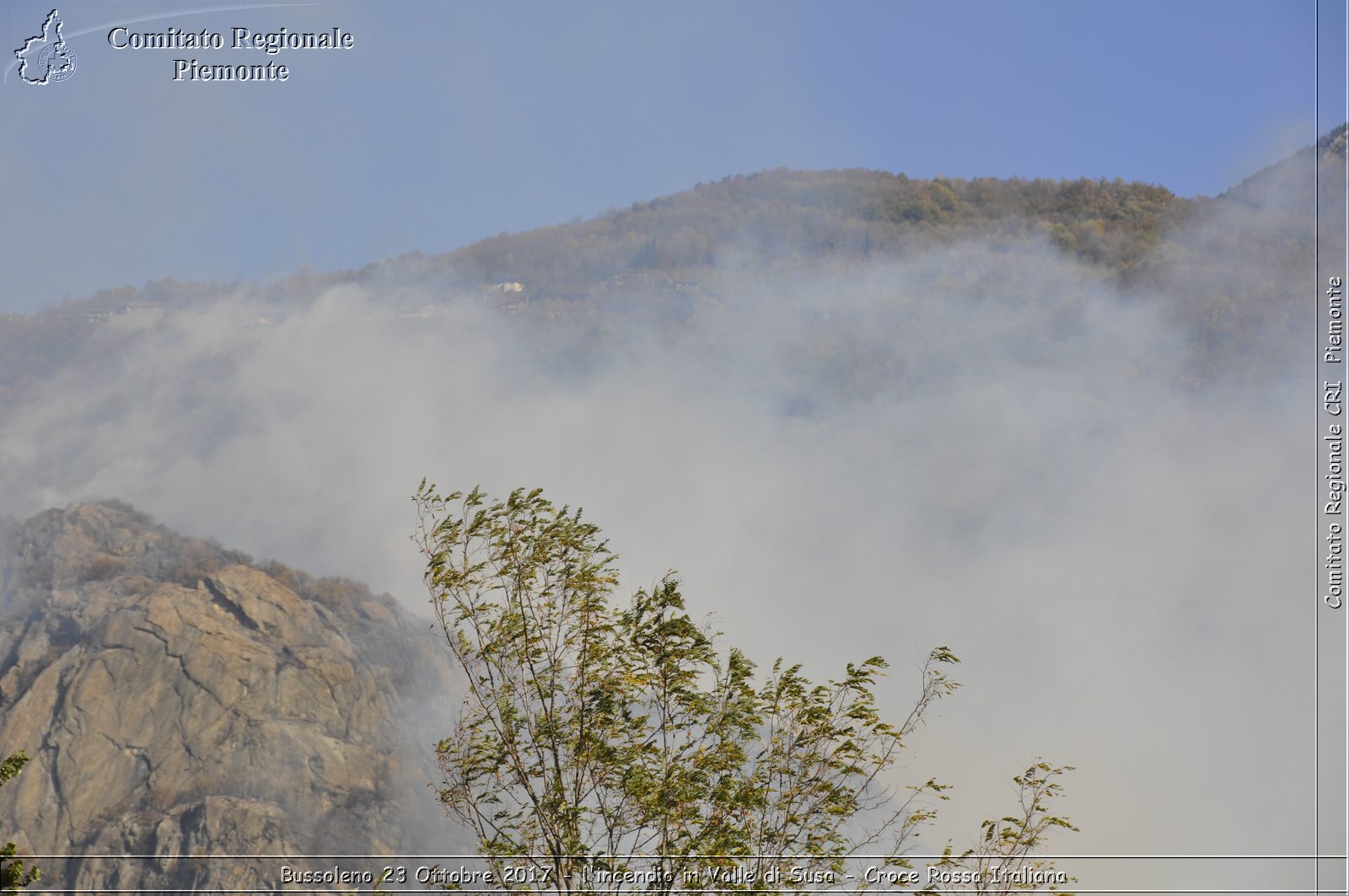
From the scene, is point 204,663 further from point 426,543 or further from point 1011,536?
point 1011,536

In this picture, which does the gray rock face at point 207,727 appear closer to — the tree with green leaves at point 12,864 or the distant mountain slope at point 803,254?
the tree with green leaves at point 12,864

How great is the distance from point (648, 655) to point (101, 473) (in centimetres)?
13408

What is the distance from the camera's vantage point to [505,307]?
561ft

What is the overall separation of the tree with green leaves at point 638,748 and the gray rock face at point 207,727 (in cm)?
5852

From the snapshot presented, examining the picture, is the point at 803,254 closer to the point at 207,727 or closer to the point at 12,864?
the point at 207,727

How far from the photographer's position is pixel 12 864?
9258 millimetres

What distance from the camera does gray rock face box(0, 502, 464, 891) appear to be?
7000 centimetres

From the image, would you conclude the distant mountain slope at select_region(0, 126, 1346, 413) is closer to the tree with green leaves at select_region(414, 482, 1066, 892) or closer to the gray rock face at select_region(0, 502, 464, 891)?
the gray rock face at select_region(0, 502, 464, 891)

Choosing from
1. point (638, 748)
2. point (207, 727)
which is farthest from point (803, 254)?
point (638, 748)

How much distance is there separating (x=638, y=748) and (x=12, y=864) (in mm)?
6402

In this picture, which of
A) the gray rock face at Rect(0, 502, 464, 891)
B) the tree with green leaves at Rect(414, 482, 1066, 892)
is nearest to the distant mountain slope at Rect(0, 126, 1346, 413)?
the gray rock face at Rect(0, 502, 464, 891)

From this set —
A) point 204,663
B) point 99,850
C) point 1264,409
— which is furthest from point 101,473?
point 1264,409

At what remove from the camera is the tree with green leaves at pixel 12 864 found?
9016 mm

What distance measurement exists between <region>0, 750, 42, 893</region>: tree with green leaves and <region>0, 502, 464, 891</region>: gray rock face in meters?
61.0
